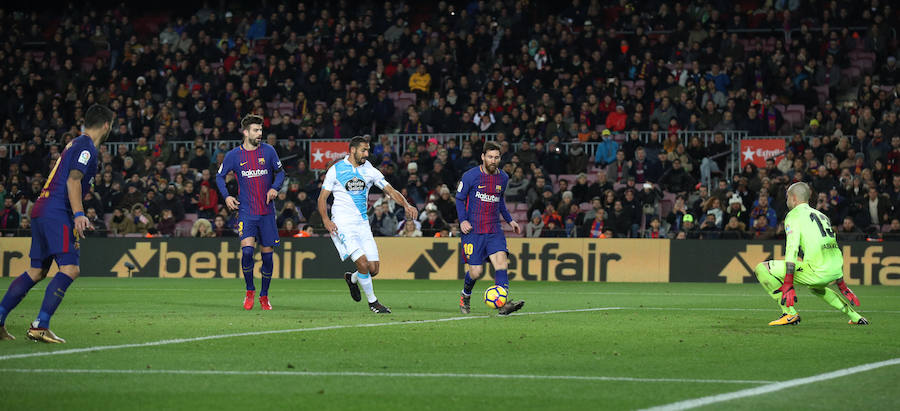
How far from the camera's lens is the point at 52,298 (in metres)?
9.70

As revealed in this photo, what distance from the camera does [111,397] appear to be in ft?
22.0

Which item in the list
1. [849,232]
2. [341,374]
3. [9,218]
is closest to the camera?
[341,374]

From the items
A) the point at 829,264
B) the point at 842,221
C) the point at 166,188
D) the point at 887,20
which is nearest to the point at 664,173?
the point at 842,221

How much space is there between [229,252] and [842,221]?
519 inches

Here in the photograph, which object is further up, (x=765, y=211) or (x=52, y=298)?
(x=765, y=211)

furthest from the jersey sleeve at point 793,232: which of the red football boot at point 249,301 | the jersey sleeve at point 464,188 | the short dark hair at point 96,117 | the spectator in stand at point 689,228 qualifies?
the spectator in stand at point 689,228

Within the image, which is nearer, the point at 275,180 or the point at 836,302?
the point at 836,302

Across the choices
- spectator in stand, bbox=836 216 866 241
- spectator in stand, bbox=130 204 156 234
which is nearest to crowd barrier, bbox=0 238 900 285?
spectator in stand, bbox=836 216 866 241

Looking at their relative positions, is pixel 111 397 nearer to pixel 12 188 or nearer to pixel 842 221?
pixel 842 221

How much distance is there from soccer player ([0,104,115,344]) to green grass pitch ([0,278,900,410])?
1.15 ft

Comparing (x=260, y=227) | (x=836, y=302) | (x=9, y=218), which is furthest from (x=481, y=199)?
(x=9, y=218)

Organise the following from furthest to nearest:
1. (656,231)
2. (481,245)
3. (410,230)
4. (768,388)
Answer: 1. (410,230)
2. (656,231)
3. (481,245)
4. (768,388)

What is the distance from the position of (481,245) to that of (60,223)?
551 cm

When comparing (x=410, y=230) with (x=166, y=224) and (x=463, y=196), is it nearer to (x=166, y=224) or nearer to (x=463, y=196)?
(x=166, y=224)
